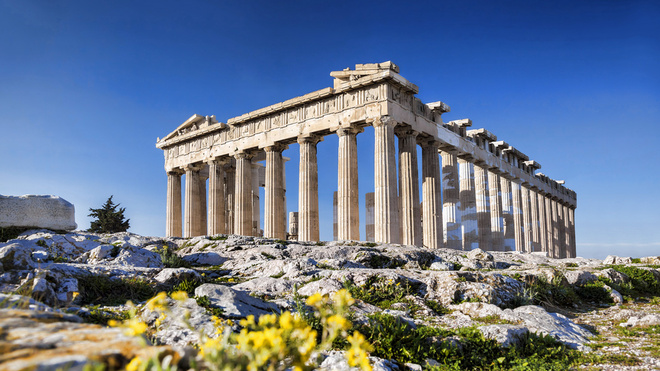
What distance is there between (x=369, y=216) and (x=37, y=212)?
21883 millimetres

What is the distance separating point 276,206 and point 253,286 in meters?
21.0

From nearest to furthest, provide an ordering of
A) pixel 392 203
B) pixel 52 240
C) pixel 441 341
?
pixel 441 341, pixel 52 240, pixel 392 203

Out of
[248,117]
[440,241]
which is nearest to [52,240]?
[248,117]

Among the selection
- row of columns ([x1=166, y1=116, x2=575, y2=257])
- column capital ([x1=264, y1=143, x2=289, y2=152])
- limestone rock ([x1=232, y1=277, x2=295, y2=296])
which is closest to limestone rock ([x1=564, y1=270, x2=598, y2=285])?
limestone rock ([x1=232, y1=277, x2=295, y2=296])

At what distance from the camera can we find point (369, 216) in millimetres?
34938

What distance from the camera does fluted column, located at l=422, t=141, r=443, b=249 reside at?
28016 mm

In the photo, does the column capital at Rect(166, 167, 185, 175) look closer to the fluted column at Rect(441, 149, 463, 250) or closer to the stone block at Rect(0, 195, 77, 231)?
the stone block at Rect(0, 195, 77, 231)

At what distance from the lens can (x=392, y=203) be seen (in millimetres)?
24812

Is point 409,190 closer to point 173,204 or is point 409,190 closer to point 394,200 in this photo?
point 394,200

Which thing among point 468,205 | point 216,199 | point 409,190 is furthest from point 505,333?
point 216,199

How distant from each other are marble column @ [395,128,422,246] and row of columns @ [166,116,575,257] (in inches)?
2.2

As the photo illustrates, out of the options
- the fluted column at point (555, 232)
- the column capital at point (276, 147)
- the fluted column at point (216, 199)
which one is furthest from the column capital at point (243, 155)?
the fluted column at point (555, 232)

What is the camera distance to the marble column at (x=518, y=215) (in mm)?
38781

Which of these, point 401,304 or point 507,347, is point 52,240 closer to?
point 401,304
